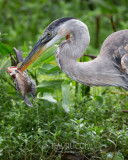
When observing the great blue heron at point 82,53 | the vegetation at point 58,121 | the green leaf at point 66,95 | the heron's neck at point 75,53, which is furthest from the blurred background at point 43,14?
the heron's neck at point 75,53

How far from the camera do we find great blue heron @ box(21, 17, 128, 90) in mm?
3555

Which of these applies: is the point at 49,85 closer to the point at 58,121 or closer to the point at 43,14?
the point at 58,121

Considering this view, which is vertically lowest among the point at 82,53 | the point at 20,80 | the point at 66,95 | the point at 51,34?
the point at 66,95

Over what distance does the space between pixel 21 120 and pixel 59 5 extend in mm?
5445

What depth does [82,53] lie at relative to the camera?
3.62 meters

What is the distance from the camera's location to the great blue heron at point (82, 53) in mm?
3555

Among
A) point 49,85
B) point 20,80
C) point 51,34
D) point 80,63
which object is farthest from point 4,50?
point 80,63

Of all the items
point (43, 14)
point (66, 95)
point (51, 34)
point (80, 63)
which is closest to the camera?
point (51, 34)

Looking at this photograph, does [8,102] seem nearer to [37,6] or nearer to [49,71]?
[49,71]

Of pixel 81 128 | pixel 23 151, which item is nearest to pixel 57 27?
pixel 81 128

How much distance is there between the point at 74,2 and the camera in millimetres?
8766

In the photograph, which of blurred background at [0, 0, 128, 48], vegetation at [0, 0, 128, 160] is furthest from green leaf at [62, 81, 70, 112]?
blurred background at [0, 0, 128, 48]

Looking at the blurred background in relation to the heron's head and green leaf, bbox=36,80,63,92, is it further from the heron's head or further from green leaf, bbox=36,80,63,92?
the heron's head

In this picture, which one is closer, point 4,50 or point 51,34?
point 51,34
